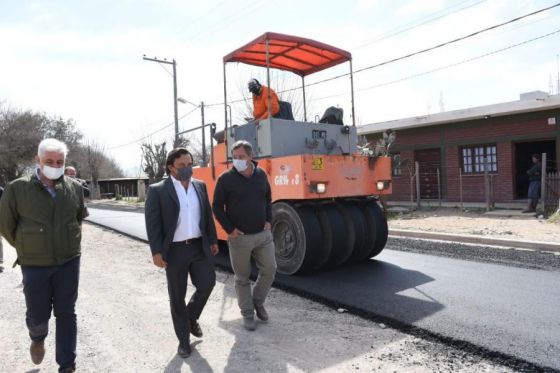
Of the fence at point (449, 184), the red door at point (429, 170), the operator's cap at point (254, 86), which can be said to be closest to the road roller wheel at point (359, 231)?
the operator's cap at point (254, 86)

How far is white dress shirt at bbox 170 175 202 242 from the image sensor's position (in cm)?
357

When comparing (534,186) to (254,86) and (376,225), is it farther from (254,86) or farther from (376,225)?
(254,86)

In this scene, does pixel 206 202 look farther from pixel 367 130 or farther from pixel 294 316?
pixel 367 130

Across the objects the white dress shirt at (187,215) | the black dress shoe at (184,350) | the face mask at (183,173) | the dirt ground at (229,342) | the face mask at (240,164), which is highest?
the face mask at (240,164)

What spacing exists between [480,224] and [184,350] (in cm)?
926

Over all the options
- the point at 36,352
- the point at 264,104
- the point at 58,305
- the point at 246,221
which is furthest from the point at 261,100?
the point at 36,352

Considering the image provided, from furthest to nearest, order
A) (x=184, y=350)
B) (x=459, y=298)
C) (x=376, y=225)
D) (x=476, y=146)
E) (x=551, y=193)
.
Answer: (x=476, y=146) → (x=551, y=193) → (x=376, y=225) → (x=459, y=298) → (x=184, y=350)

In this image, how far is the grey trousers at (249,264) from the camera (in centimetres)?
425

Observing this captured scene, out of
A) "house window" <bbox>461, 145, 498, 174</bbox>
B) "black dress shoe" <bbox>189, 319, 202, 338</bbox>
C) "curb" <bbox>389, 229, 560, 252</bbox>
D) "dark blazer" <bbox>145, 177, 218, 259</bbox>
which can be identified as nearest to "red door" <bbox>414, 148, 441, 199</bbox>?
"house window" <bbox>461, 145, 498, 174</bbox>

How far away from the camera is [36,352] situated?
3.32m

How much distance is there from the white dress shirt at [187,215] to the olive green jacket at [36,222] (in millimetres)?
780

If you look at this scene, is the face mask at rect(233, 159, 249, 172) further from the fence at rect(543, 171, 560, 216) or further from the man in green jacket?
the fence at rect(543, 171, 560, 216)

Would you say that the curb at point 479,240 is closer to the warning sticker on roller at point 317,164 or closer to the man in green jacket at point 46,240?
the warning sticker on roller at point 317,164

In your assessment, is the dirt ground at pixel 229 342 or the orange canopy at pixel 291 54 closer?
the dirt ground at pixel 229 342
